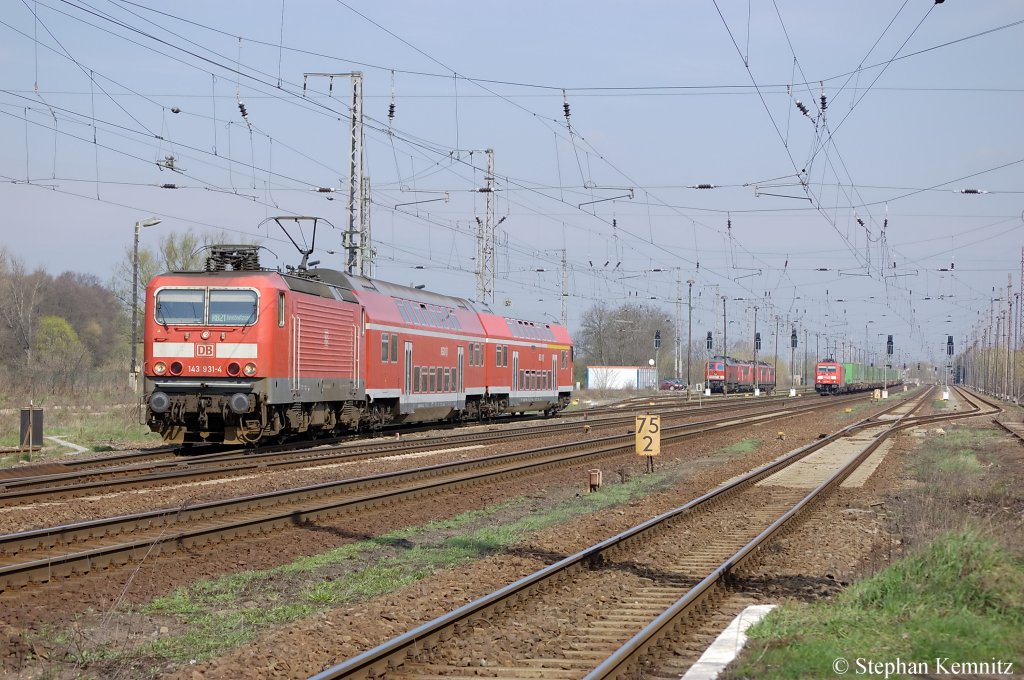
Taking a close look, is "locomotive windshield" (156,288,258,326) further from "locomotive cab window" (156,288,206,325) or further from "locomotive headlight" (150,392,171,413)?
"locomotive headlight" (150,392,171,413)

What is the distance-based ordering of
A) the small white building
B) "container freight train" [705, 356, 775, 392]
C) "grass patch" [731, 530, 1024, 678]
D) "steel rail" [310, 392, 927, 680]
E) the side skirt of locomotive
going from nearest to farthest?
"steel rail" [310, 392, 927, 680] → "grass patch" [731, 530, 1024, 678] → the side skirt of locomotive → "container freight train" [705, 356, 775, 392] → the small white building

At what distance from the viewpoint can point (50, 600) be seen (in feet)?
30.5

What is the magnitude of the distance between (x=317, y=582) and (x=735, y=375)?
87.7 m

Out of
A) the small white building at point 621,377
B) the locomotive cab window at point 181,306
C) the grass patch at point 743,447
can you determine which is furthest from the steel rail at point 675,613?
the small white building at point 621,377

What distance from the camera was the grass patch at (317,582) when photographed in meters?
8.37

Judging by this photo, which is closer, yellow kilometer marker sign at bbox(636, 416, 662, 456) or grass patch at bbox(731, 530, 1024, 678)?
grass patch at bbox(731, 530, 1024, 678)

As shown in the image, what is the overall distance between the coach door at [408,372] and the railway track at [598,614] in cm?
1569

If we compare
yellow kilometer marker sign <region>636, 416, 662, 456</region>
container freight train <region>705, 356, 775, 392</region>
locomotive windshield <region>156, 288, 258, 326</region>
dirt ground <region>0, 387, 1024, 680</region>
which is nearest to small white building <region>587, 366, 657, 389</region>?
container freight train <region>705, 356, 775, 392</region>

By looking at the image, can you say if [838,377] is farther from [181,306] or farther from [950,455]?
[181,306]

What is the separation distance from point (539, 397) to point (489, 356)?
6007 millimetres

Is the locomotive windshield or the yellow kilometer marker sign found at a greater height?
the locomotive windshield

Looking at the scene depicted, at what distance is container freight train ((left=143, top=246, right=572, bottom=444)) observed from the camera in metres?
21.5

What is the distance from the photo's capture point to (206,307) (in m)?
21.9

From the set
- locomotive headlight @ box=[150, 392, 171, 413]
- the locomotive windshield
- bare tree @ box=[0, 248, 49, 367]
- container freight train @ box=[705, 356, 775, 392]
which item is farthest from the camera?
container freight train @ box=[705, 356, 775, 392]
